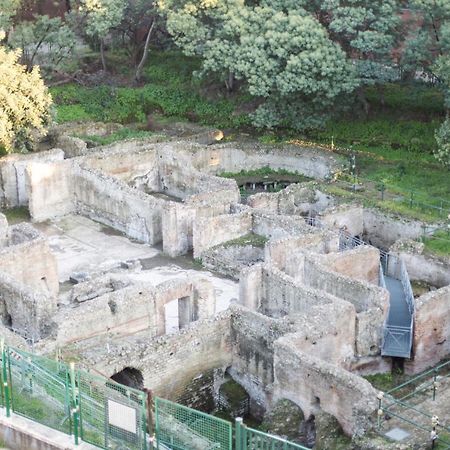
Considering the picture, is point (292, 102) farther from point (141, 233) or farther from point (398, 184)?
point (141, 233)

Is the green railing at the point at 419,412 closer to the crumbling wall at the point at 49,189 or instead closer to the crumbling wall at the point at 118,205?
the crumbling wall at the point at 118,205

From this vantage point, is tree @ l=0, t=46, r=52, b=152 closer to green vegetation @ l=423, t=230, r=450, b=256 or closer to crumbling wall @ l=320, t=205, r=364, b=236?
crumbling wall @ l=320, t=205, r=364, b=236

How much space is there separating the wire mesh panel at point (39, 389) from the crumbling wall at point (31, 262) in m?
9.56

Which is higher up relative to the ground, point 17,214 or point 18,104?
point 18,104

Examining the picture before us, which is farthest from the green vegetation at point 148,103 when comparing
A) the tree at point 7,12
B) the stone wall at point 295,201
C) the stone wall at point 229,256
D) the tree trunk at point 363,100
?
the stone wall at point 229,256

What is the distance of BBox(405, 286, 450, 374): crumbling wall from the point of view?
28047mm

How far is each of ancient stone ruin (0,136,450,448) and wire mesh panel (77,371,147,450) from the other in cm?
480

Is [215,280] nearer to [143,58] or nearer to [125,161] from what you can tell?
[125,161]

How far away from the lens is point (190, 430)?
19406 millimetres

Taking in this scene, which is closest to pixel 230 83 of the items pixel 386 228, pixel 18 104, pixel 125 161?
pixel 125 161

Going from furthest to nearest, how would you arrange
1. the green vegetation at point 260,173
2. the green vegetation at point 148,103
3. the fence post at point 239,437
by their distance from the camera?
1. the green vegetation at point 148,103
2. the green vegetation at point 260,173
3. the fence post at point 239,437

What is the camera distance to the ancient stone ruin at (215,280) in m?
25.4

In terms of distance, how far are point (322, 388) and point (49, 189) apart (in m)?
18.7

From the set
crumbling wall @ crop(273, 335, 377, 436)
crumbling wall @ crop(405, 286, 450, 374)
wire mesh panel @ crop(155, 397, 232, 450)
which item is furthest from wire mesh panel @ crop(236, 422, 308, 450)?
crumbling wall @ crop(405, 286, 450, 374)
